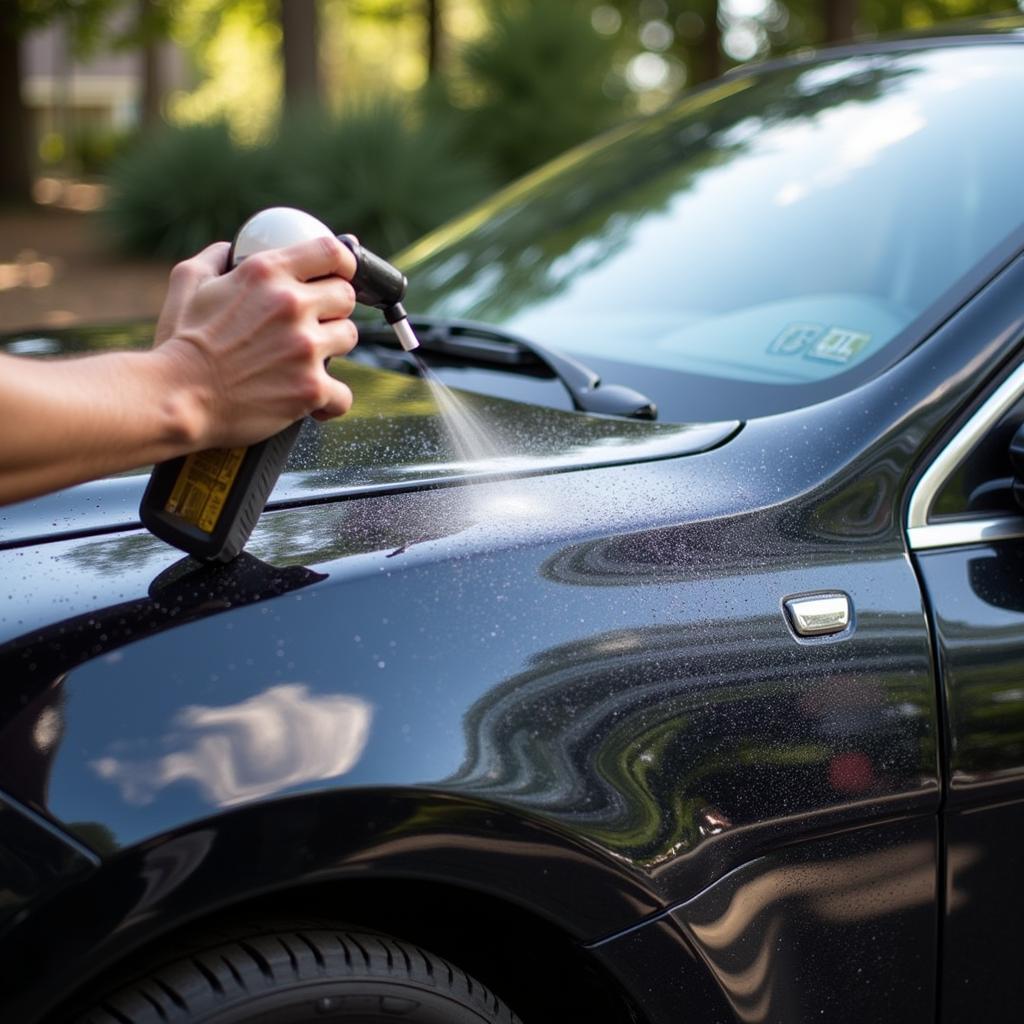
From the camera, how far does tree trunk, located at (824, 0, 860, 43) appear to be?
14.6m

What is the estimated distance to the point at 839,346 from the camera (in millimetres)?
2035

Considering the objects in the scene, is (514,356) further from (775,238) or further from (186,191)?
(186,191)

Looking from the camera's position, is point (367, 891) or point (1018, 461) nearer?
point (367, 891)

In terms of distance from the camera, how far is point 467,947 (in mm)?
1552

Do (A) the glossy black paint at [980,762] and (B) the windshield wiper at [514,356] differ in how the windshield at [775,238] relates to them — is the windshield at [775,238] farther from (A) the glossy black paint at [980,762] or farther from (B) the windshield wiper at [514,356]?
(A) the glossy black paint at [980,762]

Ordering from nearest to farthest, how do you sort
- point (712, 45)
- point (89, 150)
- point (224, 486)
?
1. point (224, 486)
2. point (712, 45)
3. point (89, 150)

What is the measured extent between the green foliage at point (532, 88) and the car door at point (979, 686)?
43.2 feet

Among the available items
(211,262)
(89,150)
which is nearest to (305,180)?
(211,262)

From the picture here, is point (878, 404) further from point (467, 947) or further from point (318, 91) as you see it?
point (318, 91)

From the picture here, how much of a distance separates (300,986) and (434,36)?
20975 mm

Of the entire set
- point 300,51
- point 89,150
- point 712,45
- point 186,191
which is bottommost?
point 89,150

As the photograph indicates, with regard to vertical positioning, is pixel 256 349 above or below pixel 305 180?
above

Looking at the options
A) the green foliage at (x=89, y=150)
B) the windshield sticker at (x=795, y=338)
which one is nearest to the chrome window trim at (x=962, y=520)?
the windshield sticker at (x=795, y=338)

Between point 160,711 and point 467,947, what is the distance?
19.0 inches
